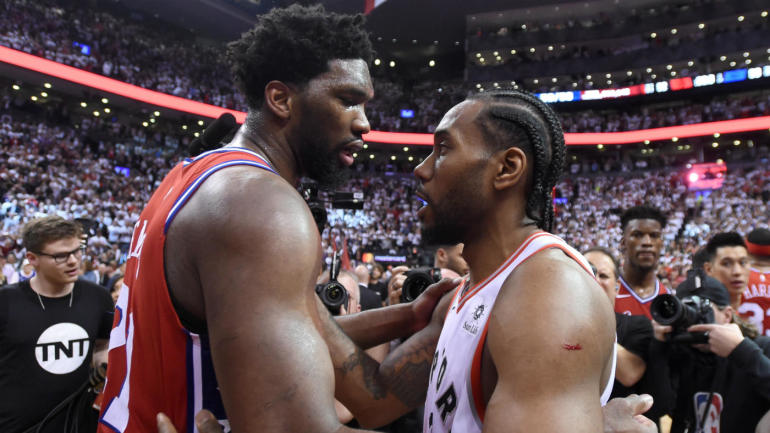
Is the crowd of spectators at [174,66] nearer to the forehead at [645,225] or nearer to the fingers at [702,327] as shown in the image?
the forehead at [645,225]

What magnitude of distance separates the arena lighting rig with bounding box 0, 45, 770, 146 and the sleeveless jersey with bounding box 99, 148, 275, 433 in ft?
48.9

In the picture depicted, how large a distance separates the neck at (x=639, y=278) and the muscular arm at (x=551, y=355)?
3.83m

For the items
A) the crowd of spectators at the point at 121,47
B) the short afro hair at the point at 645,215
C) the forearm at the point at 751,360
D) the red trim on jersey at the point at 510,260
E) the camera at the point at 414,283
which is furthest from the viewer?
the crowd of spectators at the point at 121,47

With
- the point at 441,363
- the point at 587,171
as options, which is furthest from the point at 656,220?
the point at 587,171

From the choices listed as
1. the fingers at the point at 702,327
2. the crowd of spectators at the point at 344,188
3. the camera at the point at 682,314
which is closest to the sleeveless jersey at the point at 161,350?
the camera at the point at 682,314

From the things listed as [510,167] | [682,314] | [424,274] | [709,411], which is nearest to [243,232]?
[510,167]

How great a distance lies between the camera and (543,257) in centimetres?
143

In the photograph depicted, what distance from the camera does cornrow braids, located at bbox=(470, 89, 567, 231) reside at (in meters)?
1.68

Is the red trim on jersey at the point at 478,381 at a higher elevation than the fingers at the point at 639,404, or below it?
higher

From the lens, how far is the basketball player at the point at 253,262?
105 cm

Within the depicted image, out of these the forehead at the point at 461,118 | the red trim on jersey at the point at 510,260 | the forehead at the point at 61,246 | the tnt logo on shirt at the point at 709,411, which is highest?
the forehead at the point at 461,118

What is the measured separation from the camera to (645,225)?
186 inches

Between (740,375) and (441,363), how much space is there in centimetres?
231

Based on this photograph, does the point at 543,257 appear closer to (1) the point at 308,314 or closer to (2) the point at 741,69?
(1) the point at 308,314
